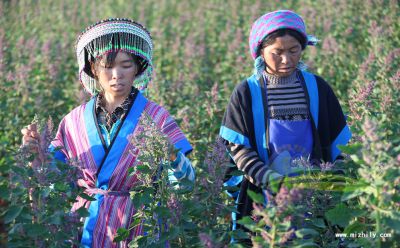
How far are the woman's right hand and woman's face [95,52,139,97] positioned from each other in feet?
1.40

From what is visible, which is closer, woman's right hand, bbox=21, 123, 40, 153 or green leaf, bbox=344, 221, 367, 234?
green leaf, bbox=344, 221, 367, 234

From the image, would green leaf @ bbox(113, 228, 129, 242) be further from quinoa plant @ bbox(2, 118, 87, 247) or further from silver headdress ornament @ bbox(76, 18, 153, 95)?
silver headdress ornament @ bbox(76, 18, 153, 95)

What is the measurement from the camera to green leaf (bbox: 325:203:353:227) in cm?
250

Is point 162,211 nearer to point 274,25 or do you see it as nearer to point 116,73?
point 116,73

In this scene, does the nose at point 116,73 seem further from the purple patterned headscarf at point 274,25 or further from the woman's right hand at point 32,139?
the purple patterned headscarf at point 274,25

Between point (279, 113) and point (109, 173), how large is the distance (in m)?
0.84

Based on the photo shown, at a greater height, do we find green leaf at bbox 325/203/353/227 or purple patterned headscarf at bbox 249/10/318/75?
purple patterned headscarf at bbox 249/10/318/75

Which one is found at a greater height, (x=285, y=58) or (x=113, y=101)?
(x=285, y=58)

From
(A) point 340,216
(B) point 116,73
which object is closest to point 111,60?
(B) point 116,73

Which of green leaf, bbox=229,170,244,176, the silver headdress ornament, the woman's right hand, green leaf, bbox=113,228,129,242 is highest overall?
the silver headdress ornament

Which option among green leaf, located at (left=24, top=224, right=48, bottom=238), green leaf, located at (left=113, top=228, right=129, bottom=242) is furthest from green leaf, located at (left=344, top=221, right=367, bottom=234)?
green leaf, located at (left=24, top=224, right=48, bottom=238)

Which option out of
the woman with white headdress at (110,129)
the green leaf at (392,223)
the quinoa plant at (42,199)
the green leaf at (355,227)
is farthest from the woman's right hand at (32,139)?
the green leaf at (392,223)

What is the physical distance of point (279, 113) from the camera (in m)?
3.18

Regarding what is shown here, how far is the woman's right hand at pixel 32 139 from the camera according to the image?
8.82 ft
